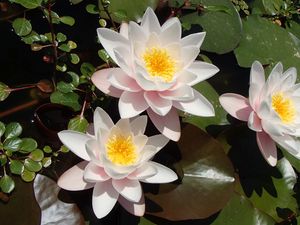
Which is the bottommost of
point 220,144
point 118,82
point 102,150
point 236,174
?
point 236,174

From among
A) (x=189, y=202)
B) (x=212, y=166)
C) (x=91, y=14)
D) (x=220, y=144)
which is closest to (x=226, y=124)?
(x=220, y=144)

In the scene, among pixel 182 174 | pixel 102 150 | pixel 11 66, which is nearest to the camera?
pixel 102 150

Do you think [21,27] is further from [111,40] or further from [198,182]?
[198,182]

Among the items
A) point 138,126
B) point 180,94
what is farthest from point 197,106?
point 138,126

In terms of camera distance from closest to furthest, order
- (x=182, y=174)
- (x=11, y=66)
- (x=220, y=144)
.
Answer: (x=182, y=174), (x=220, y=144), (x=11, y=66)

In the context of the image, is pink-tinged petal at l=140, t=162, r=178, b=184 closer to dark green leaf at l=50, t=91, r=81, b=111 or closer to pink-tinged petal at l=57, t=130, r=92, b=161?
pink-tinged petal at l=57, t=130, r=92, b=161

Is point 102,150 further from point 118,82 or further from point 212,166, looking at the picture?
point 212,166

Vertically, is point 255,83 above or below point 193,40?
below

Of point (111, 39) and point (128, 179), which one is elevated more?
point (111, 39)

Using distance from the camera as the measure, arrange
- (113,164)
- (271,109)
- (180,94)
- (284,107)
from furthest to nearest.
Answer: (284,107) → (271,109) → (180,94) → (113,164)
